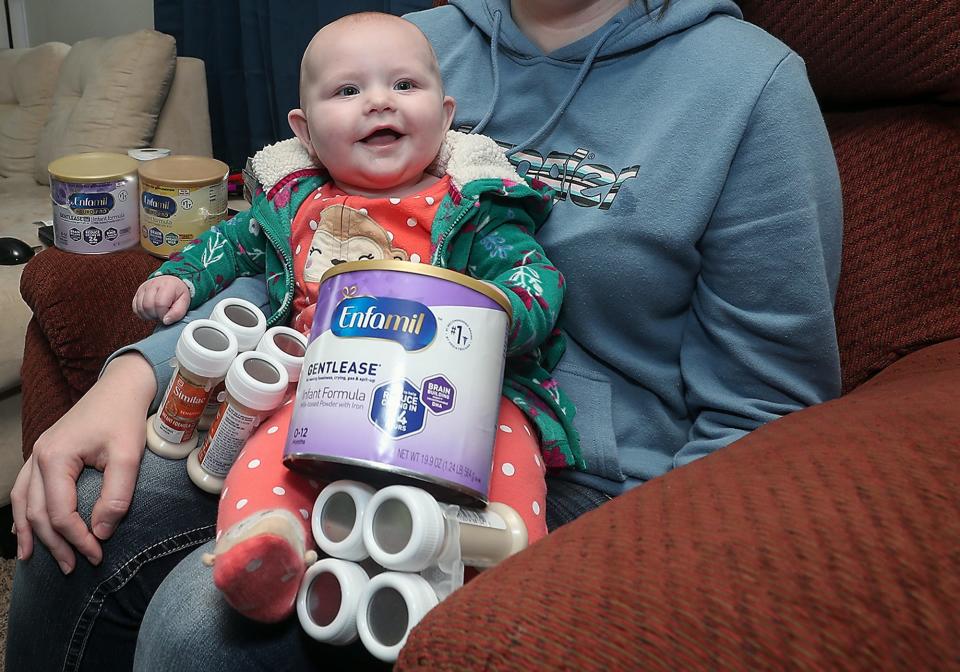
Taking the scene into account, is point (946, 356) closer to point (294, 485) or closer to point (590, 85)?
point (590, 85)

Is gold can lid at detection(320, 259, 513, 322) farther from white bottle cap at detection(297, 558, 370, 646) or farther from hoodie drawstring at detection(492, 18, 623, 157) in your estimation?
hoodie drawstring at detection(492, 18, 623, 157)

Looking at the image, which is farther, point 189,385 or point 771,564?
point 189,385

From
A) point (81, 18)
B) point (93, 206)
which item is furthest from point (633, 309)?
point (81, 18)

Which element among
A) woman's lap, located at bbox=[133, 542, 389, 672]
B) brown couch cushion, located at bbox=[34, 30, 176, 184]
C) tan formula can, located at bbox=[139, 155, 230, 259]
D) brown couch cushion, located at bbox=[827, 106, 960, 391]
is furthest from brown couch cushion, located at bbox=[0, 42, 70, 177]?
brown couch cushion, located at bbox=[827, 106, 960, 391]

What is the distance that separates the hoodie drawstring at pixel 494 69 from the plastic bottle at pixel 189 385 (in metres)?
0.42

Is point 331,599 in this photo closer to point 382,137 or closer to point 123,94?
point 382,137

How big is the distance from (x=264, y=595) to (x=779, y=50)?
723 mm

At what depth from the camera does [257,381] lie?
0.69 meters

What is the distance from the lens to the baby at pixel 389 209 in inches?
31.3

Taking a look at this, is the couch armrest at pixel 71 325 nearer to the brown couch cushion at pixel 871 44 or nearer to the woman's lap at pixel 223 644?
the woman's lap at pixel 223 644

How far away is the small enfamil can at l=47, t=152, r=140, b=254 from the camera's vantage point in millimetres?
1166

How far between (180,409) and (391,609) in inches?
14.2

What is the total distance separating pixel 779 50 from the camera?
768mm

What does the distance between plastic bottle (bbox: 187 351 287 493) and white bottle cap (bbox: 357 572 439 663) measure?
0.79 feet
